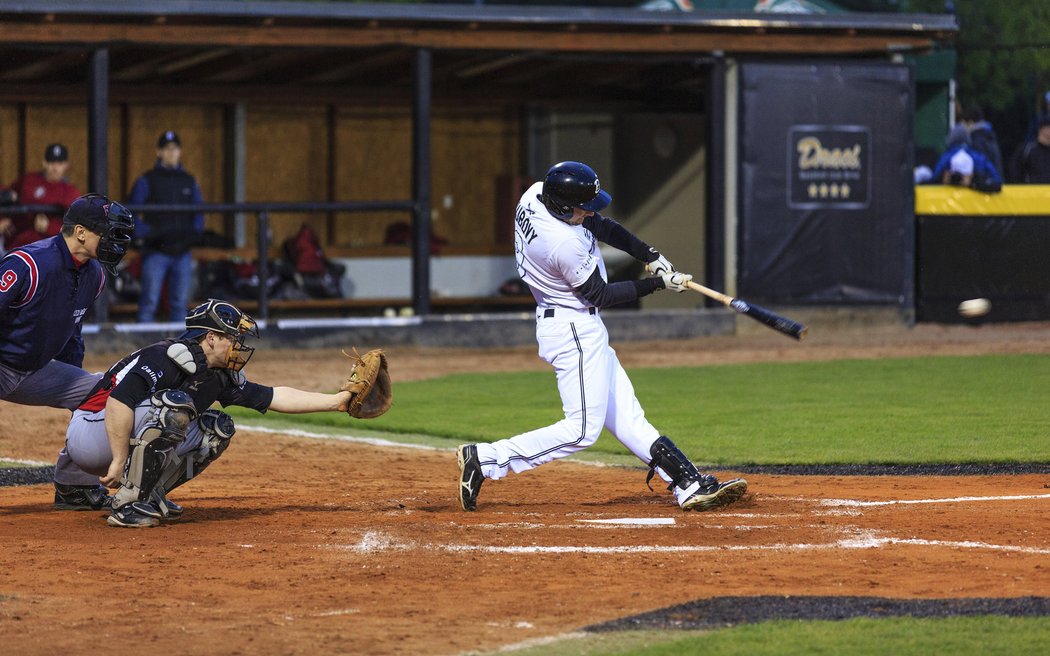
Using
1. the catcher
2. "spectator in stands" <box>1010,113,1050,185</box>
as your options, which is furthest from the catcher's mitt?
"spectator in stands" <box>1010,113,1050,185</box>

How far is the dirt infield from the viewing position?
17.4 feet

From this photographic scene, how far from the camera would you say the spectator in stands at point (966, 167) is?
16.4 meters

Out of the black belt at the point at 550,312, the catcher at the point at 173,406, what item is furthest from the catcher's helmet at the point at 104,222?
the black belt at the point at 550,312

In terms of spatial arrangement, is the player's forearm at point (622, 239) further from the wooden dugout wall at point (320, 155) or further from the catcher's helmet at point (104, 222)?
Answer: the wooden dugout wall at point (320, 155)

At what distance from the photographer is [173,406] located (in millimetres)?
6711

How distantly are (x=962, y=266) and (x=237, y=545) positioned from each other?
11683mm

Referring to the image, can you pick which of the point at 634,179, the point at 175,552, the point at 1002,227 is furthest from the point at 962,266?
the point at 175,552

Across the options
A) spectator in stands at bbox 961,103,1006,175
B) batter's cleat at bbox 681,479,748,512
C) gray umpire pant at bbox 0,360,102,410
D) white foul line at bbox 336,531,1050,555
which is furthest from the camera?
spectator in stands at bbox 961,103,1006,175

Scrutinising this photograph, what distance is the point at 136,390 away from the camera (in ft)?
22.2

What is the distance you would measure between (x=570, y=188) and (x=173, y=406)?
6.36ft

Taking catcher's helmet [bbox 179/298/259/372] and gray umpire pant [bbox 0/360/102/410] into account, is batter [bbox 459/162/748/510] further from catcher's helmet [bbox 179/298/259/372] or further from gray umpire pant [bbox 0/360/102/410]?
gray umpire pant [bbox 0/360/102/410]

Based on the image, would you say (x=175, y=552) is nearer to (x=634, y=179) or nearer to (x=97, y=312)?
(x=97, y=312)

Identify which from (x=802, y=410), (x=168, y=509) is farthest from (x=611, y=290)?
(x=802, y=410)

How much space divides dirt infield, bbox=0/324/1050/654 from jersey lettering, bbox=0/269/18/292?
106 cm
